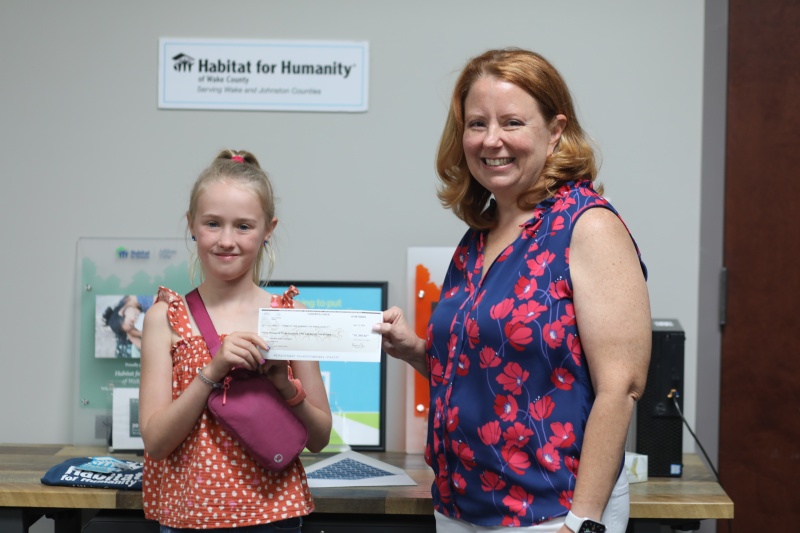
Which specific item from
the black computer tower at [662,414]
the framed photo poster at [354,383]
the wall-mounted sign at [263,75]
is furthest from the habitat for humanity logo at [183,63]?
the black computer tower at [662,414]

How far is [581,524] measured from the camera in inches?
55.6

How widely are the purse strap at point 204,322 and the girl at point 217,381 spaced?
15 mm

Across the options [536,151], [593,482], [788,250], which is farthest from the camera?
[788,250]

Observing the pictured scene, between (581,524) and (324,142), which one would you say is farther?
(324,142)

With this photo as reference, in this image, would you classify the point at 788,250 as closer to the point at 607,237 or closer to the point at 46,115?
the point at 607,237

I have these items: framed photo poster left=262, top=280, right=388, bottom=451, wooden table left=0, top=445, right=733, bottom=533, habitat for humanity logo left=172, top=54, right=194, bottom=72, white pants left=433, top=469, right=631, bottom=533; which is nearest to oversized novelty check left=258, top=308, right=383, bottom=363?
white pants left=433, top=469, right=631, bottom=533

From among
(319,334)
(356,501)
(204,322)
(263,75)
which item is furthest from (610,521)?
(263,75)

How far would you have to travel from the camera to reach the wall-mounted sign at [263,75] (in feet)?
8.34

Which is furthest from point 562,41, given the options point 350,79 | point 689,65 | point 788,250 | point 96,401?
point 96,401

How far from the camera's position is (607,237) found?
1.46 m

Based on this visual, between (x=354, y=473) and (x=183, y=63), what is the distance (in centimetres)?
132

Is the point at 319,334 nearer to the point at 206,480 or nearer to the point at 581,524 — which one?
the point at 206,480

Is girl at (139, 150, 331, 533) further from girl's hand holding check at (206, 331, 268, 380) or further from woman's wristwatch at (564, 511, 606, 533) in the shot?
woman's wristwatch at (564, 511, 606, 533)

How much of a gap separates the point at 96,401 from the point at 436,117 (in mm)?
1338
